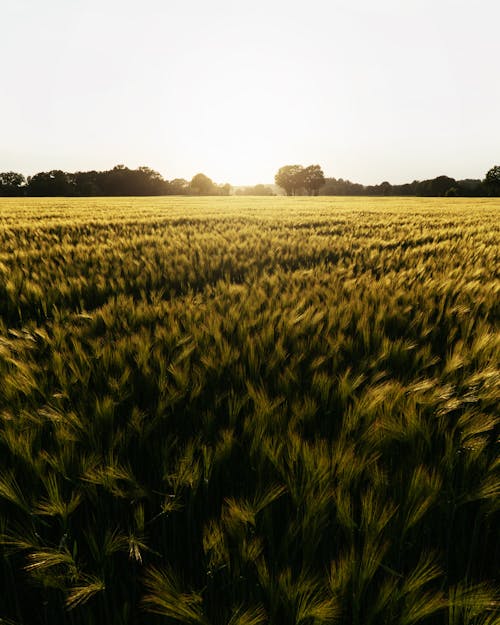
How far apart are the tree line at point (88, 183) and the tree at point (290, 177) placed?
25841 mm

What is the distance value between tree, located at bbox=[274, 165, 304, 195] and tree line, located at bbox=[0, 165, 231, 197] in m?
25.8

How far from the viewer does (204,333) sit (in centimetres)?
171

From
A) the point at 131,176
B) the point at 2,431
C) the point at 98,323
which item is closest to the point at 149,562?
the point at 2,431

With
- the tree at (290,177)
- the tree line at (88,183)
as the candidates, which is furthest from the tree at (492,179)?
the tree line at (88,183)

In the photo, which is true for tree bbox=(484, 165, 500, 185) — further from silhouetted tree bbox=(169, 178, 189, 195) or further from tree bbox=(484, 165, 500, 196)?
silhouetted tree bbox=(169, 178, 189, 195)

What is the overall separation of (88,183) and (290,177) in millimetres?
43388

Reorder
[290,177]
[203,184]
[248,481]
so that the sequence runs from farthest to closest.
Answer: [290,177]
[203,184]
[248,481]

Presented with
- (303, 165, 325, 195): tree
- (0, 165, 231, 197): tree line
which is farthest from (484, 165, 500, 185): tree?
(0, 165, 231, 197): tree line

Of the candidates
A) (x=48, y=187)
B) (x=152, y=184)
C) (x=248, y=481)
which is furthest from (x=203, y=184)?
(x=248, y=481)

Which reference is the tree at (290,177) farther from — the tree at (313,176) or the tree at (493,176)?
the tree at (493,176)

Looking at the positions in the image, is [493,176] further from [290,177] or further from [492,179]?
[290,177]

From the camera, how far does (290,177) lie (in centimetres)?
8238

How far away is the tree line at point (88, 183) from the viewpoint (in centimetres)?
5647

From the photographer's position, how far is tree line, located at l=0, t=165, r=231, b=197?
56469 mm
